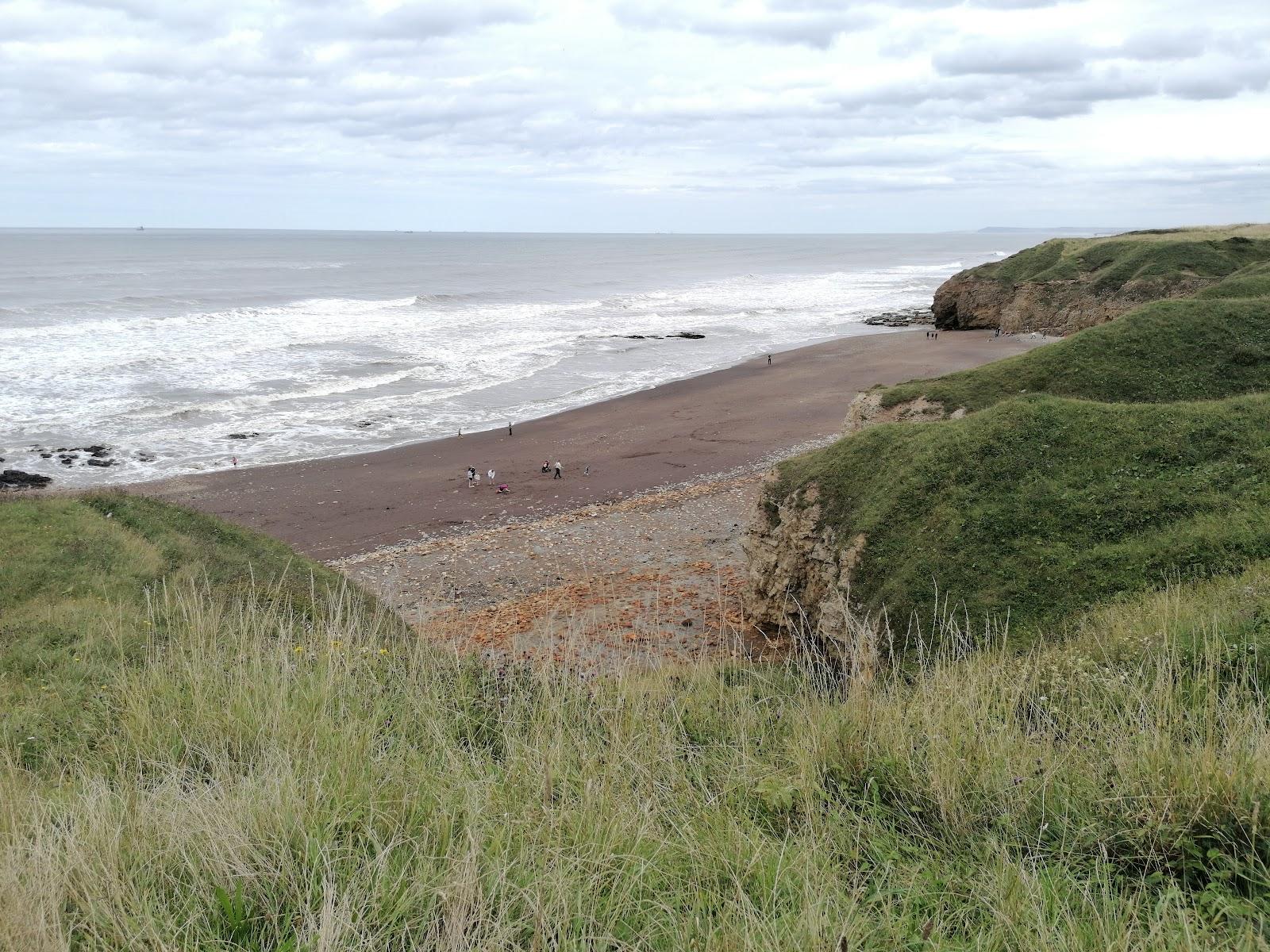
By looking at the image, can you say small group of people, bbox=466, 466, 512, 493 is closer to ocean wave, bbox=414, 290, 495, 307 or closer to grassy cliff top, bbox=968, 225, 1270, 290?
grassy cliff top, bbox=968, 225, 1270, 290

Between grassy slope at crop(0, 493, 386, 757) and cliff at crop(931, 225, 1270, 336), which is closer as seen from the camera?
grassy slope at crop(0, 493, 386, 757)

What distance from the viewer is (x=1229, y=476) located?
10766mm

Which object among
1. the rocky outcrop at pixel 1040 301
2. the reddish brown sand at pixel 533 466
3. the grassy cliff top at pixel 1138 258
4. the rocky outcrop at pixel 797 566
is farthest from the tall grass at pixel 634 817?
the grassy cliff top at pixel 1138 258

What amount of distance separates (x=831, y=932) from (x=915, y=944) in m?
0.46

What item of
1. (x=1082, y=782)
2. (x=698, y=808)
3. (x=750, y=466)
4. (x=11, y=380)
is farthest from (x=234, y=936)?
(x=11, y=380)

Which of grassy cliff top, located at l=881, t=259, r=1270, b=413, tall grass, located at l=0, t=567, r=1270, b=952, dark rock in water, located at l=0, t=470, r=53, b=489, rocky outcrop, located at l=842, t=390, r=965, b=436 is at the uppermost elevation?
grassy cliff top, located at l=881, t=259, r=1270, b=413

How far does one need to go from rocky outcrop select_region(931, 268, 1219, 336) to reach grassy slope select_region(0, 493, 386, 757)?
41.6 meters

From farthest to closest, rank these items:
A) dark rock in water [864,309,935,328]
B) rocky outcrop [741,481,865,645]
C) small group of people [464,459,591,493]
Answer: dark rock in water [864,309,935,328] < small group of people [464,459,591,493] < rocky outcrop [741,481,865,645]

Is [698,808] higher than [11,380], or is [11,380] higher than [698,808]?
[11,380]

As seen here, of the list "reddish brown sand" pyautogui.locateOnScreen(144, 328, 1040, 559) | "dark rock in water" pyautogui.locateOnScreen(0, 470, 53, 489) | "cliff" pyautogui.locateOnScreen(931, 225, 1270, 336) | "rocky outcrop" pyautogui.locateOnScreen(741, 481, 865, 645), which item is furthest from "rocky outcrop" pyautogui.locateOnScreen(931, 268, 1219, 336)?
"dark rock in water" pyautogui.locateOnScreen(0, 470, 53, 489)

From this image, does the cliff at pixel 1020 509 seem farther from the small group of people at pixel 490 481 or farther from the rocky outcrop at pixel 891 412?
the small group of people at pixel 490 481

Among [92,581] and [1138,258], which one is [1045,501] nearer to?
[92,581]

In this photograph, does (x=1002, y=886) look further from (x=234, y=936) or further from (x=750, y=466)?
(x=750, y=466)

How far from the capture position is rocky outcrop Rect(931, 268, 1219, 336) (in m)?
44.9
